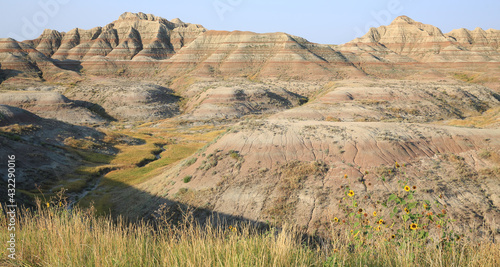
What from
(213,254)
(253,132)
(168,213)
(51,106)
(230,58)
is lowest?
(168,213)

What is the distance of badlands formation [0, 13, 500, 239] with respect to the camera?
Answer: 23516mm

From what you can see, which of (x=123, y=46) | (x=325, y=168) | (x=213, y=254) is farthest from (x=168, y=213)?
(x=123, y=46)

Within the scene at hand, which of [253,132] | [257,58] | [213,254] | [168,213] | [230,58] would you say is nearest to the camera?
[213,254]

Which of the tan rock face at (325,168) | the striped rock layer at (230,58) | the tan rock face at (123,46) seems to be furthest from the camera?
the tan rock face at (123,46)

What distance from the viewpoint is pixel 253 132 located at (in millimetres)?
30922

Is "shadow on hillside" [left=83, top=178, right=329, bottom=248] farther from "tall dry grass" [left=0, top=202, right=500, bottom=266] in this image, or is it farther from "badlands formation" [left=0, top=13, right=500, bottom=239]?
"tall dry grass" [left=0, top=202, right=500, bottom=266]

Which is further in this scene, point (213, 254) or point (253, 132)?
point (253, 132)

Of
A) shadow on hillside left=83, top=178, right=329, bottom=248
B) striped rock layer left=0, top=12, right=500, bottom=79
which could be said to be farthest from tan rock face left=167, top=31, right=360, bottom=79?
shadow on hillside left=83, top=178, right=329, bottom=248

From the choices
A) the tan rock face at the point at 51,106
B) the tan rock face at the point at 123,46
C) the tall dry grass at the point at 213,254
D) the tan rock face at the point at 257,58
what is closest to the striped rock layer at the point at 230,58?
the tan rock face at the point at 257,58

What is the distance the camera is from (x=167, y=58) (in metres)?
178

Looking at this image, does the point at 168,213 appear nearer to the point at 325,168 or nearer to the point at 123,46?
the point at 325,168

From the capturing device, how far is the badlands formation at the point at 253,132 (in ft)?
77.2

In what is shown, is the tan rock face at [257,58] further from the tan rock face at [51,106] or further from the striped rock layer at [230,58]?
the tan rock face at [51,106]

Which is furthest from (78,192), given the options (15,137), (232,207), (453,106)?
(453,106)
